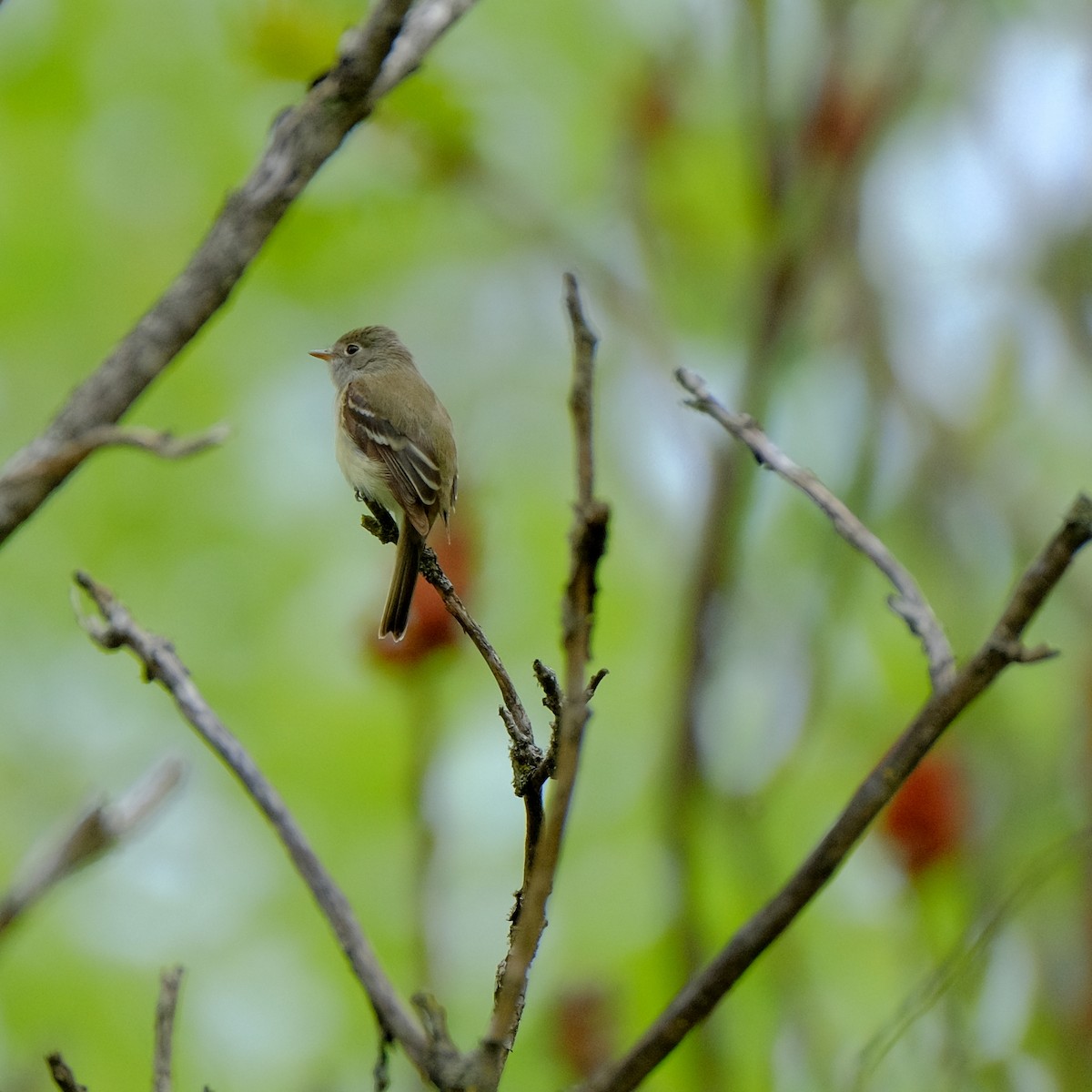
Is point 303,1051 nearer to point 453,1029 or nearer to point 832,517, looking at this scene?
point 453,1029

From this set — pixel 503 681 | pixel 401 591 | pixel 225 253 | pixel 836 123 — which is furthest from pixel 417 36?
pixel 836 123

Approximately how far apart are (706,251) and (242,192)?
4.11 metres

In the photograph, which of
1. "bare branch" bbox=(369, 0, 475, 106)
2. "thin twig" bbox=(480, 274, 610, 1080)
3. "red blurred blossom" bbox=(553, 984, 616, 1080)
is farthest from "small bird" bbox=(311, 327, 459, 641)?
"thin twig" bbox=(480, 274, 610, 1080)

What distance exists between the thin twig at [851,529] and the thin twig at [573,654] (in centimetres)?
60

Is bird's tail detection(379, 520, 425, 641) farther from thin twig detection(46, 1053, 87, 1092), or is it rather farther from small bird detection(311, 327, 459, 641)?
thin twig detection(46, 1053, 87, 1092)

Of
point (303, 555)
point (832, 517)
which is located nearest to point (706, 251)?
point (303, 555)

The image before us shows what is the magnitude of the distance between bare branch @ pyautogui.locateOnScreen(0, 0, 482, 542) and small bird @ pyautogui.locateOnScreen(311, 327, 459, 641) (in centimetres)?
131

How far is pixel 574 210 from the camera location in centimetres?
754

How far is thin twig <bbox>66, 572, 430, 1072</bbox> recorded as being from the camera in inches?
46.9

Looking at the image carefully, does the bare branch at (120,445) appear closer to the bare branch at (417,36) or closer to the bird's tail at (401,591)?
the bare branch at (417,36)

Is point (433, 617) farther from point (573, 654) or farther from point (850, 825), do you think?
point (573, 654)

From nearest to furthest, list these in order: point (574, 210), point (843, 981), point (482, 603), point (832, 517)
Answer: point (832, 517), point (482, 603), point (843, 981), point (574, 210)

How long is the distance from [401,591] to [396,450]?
0.71 m

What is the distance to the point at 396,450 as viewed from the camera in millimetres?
4234
